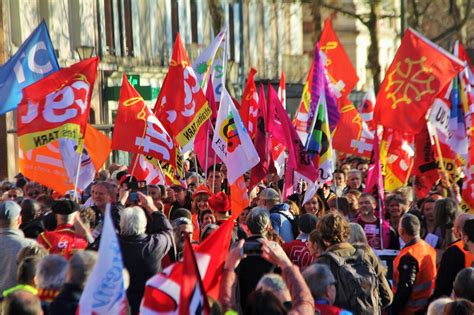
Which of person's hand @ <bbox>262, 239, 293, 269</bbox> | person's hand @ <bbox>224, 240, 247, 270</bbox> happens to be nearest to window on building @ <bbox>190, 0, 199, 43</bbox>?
person's hand @ <bbox>262, 239, 293, 269</bbox>

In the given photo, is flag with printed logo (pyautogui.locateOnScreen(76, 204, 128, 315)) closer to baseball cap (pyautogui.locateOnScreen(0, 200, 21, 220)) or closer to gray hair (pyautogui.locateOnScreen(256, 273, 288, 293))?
gray hair (pyautogui.locateOnScreen(256, 273, 288, 293))

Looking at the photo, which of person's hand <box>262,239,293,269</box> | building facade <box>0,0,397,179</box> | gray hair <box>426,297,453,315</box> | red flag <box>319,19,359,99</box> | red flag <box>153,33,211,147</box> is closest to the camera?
gray hair <box>426,297,453,315</box>

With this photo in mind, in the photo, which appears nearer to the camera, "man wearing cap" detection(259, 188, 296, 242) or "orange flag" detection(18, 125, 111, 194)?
"man wearing cap" detection(259, 188, 296, 242)

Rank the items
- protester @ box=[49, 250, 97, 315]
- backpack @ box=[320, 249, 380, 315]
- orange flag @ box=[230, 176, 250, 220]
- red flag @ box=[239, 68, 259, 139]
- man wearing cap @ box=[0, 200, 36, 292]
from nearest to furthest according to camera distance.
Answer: protester @ box=[49, 250, 97, 315]
backpack @ box=[320, 249, 380, 315]
man wearing cap @ box=[0, 200, 36, 292]
orange flag @ box=[230, 176, 250, 220]
red flag @ box=[239, 68, 259, 139]

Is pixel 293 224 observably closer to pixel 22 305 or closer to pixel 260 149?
pixel 260 149

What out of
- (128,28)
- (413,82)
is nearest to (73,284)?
(413,82)

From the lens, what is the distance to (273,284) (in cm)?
680

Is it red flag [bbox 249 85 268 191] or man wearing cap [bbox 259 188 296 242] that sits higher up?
red flag [bbox 249 85 268 191]

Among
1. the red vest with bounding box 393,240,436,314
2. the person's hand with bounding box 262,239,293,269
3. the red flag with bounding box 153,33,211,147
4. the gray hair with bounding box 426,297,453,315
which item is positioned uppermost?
the red flag with bounding box 153,33,211,147

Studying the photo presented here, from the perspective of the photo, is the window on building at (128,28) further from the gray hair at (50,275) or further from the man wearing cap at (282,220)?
the gray hair at (50,275)

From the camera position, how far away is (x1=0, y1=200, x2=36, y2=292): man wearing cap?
9188 millimetres

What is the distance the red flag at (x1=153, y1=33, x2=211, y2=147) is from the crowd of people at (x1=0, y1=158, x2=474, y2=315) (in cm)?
234

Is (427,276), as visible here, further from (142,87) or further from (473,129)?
(142,87)

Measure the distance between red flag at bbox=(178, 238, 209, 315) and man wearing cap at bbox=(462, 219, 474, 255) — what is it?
3.14m
